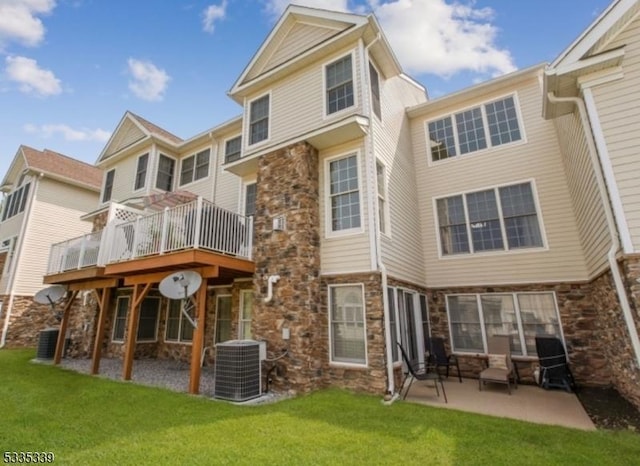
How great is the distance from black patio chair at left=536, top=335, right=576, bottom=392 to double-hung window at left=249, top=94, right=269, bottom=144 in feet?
30.3

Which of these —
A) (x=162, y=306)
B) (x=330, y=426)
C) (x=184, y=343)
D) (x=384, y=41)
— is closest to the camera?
(x=330, y=426)

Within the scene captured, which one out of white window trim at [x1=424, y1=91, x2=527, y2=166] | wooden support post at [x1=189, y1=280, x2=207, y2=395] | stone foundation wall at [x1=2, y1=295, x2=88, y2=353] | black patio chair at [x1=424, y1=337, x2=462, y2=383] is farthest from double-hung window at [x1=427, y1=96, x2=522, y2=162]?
stone foundation wall at [x1=2, y1=295, x2=88, y2=353]

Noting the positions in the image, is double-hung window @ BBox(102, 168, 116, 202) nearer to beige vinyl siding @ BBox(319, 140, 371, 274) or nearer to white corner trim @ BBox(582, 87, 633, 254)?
beige vinyl siding @ BBox(319, 140, 371, 274)

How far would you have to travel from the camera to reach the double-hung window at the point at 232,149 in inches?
469

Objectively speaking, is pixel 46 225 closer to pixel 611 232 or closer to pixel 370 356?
pixel 370 356

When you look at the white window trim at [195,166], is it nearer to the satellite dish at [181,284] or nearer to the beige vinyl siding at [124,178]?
the beige vinyl siding at [124,178]

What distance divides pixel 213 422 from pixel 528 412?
5520 millimetres

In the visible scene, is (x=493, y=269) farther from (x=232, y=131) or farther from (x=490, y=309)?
(x=232, y=131)

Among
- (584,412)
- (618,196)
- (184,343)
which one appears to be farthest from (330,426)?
(184,343)

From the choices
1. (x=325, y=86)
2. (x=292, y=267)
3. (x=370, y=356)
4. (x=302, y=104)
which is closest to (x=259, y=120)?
(x=302, y=104)

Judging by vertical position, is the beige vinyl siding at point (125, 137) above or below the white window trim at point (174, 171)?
above

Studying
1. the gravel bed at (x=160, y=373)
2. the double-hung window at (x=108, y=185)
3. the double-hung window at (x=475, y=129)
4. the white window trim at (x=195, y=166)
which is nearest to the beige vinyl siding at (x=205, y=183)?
the white window trim at (x=195, y=166)

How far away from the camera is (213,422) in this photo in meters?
4.93

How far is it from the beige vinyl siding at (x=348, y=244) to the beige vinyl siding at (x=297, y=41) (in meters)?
3.52
